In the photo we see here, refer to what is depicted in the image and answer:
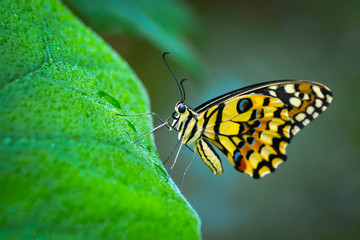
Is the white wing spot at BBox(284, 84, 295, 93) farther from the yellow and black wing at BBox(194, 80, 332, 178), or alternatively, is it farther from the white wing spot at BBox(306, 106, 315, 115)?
the white wing spot at BBox(306, 106, 315, 115)

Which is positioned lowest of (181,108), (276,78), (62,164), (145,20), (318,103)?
(62,164)

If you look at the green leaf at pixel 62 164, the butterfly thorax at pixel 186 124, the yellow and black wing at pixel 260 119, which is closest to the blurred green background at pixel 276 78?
the yellow and black wing at pixel 260 119

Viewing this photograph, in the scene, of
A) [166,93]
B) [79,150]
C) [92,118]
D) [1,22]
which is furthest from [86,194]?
[166,93]

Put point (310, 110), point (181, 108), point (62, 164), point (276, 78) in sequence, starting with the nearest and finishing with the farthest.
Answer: point (62, 164) < point (181, 108) < point (310, 110) < point (276, 78)

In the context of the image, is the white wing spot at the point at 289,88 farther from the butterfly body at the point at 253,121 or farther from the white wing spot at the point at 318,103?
the white wing spot at the point at 318,103

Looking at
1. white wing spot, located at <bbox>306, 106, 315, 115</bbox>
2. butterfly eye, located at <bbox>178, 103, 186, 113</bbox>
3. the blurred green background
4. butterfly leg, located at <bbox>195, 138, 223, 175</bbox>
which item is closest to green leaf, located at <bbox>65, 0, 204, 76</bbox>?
butterfly eye, located at <bbox>178, 103, 186, 113</bbox>

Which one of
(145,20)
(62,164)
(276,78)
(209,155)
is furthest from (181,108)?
(276,78)

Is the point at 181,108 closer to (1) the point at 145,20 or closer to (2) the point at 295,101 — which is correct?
(2) the point at 295,101
